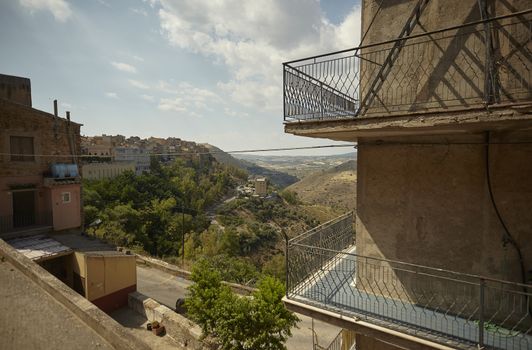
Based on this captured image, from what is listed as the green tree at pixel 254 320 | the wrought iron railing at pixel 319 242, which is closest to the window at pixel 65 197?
the green tree at pixel 254 320

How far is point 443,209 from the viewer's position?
A: 5.17 m

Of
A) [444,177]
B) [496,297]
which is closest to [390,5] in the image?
[444,177]

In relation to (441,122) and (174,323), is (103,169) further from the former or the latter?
(441,122)

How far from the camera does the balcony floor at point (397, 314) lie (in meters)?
4.24

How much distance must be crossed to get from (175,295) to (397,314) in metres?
16.1

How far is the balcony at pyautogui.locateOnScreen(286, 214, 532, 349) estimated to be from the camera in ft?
14.1

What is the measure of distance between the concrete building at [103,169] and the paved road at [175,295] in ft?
138

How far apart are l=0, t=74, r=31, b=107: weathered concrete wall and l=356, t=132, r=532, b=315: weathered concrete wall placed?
24764 mm

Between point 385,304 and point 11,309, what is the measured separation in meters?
5.84

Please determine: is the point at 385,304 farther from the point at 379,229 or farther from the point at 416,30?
the point at 416,30

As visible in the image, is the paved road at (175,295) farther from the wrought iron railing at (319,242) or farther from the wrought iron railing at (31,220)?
the wrought iron railing at (31,220)

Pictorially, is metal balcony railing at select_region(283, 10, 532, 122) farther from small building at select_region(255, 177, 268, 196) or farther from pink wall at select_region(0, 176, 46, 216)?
small building at select_region(255, 177, 268, 196)

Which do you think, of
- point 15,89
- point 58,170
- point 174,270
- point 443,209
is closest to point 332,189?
point 174,270

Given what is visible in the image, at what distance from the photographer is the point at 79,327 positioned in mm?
3615
